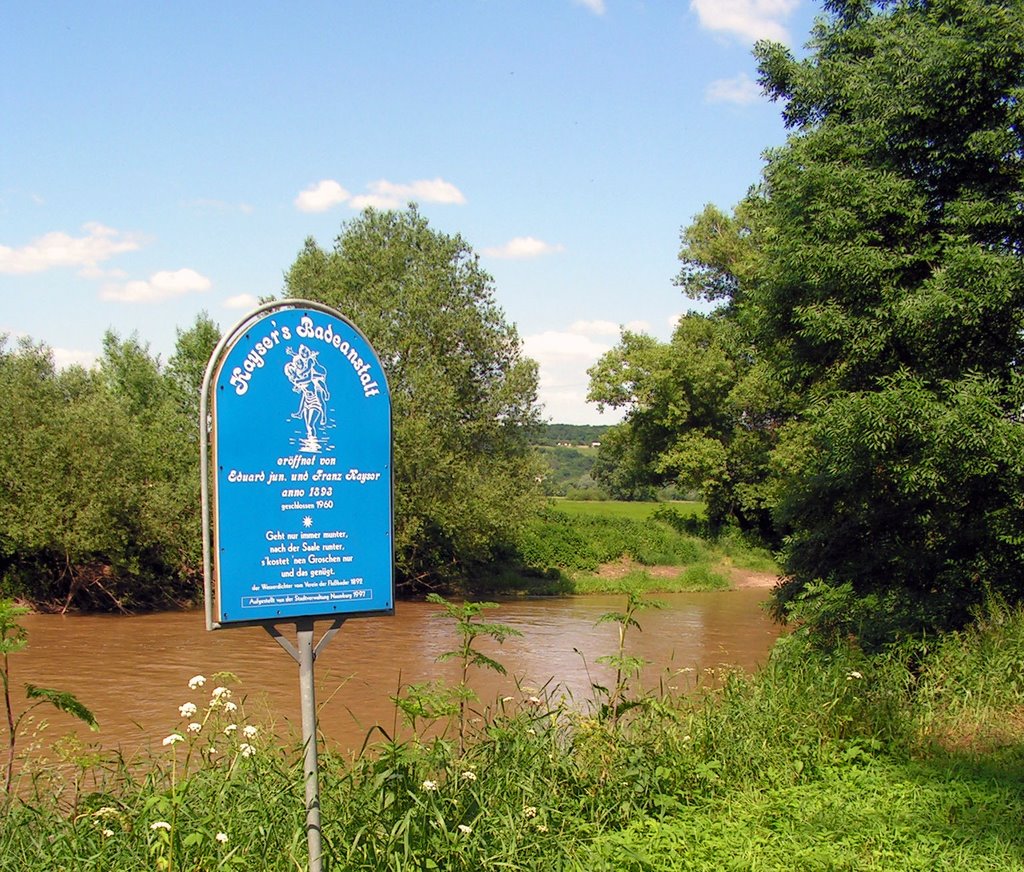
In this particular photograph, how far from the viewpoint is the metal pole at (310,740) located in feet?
12.3

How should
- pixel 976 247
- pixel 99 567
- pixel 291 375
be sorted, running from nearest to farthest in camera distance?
pixel 291 375, pixel 976 247, pixel 99 567

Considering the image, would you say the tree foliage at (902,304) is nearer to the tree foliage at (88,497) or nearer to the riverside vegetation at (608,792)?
the riverside vegetation at (608,792)

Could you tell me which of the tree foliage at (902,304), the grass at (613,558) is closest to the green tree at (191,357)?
the grass at (613,558)

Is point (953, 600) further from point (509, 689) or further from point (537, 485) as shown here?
point (537, 485)

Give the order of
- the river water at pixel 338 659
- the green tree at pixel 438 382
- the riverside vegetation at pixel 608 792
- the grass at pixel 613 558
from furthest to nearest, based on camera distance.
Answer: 1. the grass at pixel 613 558
2. the green tree at pixel 438 382
3. the river water at pixel 338 659
4. the riverside vegetation at pixel 608 792

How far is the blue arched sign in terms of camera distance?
3738 mm

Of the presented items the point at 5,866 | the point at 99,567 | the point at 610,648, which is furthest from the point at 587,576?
the point at 5,866

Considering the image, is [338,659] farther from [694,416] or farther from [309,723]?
[694,416]

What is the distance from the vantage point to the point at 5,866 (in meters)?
4.05

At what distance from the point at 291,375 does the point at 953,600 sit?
897cm

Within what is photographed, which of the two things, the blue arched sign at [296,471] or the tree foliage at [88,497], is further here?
the tree foliage at [88,497]

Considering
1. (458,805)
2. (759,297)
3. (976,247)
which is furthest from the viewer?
(759,297)

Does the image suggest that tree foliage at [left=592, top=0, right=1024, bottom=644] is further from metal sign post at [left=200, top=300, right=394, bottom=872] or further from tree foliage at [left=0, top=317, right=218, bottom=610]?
tree foliage at [left=0, top=317, right=218, bottom=610]

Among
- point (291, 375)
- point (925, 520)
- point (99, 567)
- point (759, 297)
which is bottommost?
point (99, 567)
